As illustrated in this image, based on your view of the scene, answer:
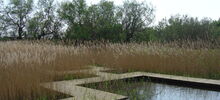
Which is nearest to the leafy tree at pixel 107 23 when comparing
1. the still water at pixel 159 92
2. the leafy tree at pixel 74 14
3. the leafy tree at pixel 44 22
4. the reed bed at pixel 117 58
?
the leafy tree at pixel 74 14

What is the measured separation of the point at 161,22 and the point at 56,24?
1338cm

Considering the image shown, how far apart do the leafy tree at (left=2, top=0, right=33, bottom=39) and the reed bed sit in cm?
1080

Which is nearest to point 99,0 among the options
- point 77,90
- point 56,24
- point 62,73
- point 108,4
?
point 108,4

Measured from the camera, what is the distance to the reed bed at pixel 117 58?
15.3 ft

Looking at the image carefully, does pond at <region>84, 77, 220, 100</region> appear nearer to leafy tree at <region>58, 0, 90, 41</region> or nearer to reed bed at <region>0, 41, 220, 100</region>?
reed bed at <region>0, 41, 220, 100</region>

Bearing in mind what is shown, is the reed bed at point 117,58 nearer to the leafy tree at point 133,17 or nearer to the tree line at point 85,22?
the tree line at point 85,22

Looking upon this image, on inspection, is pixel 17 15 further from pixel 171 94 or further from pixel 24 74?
pixel 171 94

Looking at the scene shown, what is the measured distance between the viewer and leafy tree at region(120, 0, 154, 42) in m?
18.4

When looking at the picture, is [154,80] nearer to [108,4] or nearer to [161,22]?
[108,4]

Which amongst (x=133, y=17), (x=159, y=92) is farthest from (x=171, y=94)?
(x=133, y=17)

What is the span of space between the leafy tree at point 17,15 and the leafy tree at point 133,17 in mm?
6839

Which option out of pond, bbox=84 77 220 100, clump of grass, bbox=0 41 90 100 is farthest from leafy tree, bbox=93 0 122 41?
pond, bbox=84 77 220 100

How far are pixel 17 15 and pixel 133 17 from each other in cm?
809

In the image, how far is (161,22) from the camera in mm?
28047
